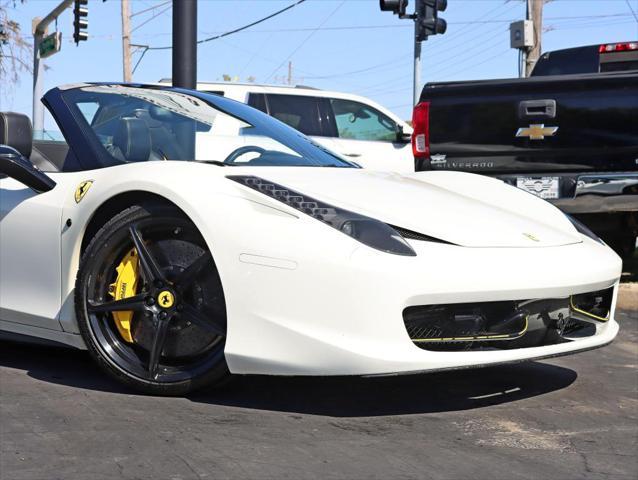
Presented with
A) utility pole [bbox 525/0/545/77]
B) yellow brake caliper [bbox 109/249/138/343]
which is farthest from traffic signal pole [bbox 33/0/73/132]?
yellow brake caliper [bbox 109/249/138/343]

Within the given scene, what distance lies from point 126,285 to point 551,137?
13.5 feet

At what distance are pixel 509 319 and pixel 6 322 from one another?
228cm

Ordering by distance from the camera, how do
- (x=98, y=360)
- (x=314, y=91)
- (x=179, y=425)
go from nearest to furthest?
(x=179, y=425) → (x=98, y=360) → (x=314, y=91)

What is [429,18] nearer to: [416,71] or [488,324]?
[416,71]

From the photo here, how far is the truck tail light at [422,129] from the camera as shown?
7.52m

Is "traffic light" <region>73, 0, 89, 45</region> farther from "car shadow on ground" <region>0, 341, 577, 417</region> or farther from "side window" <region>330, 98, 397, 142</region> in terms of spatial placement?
Result: "car shadow on ground" <region>0, 341, 577, 417</region>

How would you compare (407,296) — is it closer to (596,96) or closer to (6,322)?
(6,322)

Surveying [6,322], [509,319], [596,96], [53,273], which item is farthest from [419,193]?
[596,96]

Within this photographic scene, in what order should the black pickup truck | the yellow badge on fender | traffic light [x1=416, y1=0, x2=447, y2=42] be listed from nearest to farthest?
the yellow badge on fender → the black pickup truck → traffic light [x1=416, y1=0, x2=447, y2=42]

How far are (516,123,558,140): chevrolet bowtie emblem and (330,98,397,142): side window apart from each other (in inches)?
171

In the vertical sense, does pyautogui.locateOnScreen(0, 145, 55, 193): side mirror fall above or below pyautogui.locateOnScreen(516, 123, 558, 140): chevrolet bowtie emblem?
below

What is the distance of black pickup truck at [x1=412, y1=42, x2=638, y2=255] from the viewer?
688 centimetres

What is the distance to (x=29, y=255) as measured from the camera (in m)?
4.22

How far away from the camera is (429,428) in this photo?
348 cm
